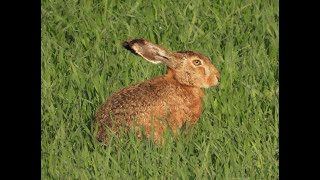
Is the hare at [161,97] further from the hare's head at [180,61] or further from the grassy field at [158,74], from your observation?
the grassy field at [158,74]

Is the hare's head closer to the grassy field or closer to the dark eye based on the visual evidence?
the dark eye

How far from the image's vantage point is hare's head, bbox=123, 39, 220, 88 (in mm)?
8273

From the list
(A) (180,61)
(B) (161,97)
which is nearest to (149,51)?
(A) (180,61)

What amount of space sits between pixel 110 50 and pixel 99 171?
2.01 metres

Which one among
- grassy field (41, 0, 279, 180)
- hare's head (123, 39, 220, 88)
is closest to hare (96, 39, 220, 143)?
hare's head (123, 39, 220, 88)

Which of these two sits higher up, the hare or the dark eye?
the dark eye

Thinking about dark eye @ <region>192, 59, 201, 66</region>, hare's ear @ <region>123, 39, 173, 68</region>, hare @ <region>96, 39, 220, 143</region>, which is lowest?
hare @ <region>96, 39, 220, 143</region>

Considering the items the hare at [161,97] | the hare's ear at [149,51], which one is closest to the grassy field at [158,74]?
the hare at [161,97]

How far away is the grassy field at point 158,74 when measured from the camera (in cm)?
737

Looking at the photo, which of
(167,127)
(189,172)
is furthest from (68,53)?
(189,172)

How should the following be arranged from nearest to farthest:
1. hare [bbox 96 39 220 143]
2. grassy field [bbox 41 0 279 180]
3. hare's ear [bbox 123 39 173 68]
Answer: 1. grassy field [bbox 41 0 279 180]
2. hare [bbox 96 39 220 143]
3. hare's ear [bbox 123 39 173 68]

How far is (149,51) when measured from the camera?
27.3 ft

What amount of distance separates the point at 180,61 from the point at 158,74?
0.37 m

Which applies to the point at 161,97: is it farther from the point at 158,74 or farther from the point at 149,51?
the point at 158,74
